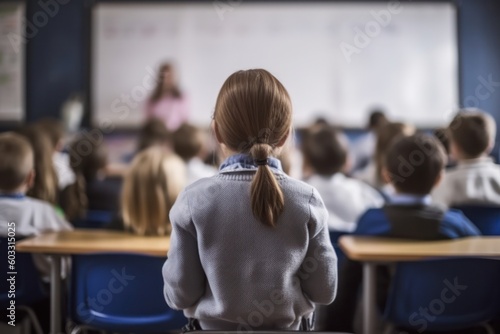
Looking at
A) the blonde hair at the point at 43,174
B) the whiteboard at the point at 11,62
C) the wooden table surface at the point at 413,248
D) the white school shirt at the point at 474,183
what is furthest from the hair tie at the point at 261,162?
the whiteboard at the point at 11,62

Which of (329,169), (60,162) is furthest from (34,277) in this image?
(60,162)

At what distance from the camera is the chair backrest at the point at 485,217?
7.64ft

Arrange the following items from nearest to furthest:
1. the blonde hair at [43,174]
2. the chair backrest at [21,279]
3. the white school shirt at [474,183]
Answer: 1. the chair backrest at [21,279]
2. the white school shirt at [474,183]
3. the blonde hair at [43,174]

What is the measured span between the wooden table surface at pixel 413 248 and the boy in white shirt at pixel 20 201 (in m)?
1.18

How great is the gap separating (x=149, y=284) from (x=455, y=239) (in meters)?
1.12

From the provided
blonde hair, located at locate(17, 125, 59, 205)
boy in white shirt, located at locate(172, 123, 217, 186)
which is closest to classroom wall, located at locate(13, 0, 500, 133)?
boy in white shirt, located at locate(172, 123, 217, 186)

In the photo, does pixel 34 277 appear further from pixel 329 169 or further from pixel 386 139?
pixel 386 139

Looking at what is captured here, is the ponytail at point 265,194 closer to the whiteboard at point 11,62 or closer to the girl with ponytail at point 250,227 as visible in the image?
the girl with ponytail at point 250,227

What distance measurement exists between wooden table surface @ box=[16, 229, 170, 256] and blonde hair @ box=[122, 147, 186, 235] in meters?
0.06

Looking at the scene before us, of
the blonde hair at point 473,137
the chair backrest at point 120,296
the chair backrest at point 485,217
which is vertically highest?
the blonde hair at point 473,137

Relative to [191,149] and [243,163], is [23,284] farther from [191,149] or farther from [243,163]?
[191,149]

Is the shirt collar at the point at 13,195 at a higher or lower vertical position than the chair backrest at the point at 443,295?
higher

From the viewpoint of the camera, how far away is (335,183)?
2.77m

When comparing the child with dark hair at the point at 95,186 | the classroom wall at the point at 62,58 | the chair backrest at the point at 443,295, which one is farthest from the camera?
the classroom wall at the point at 62,58
